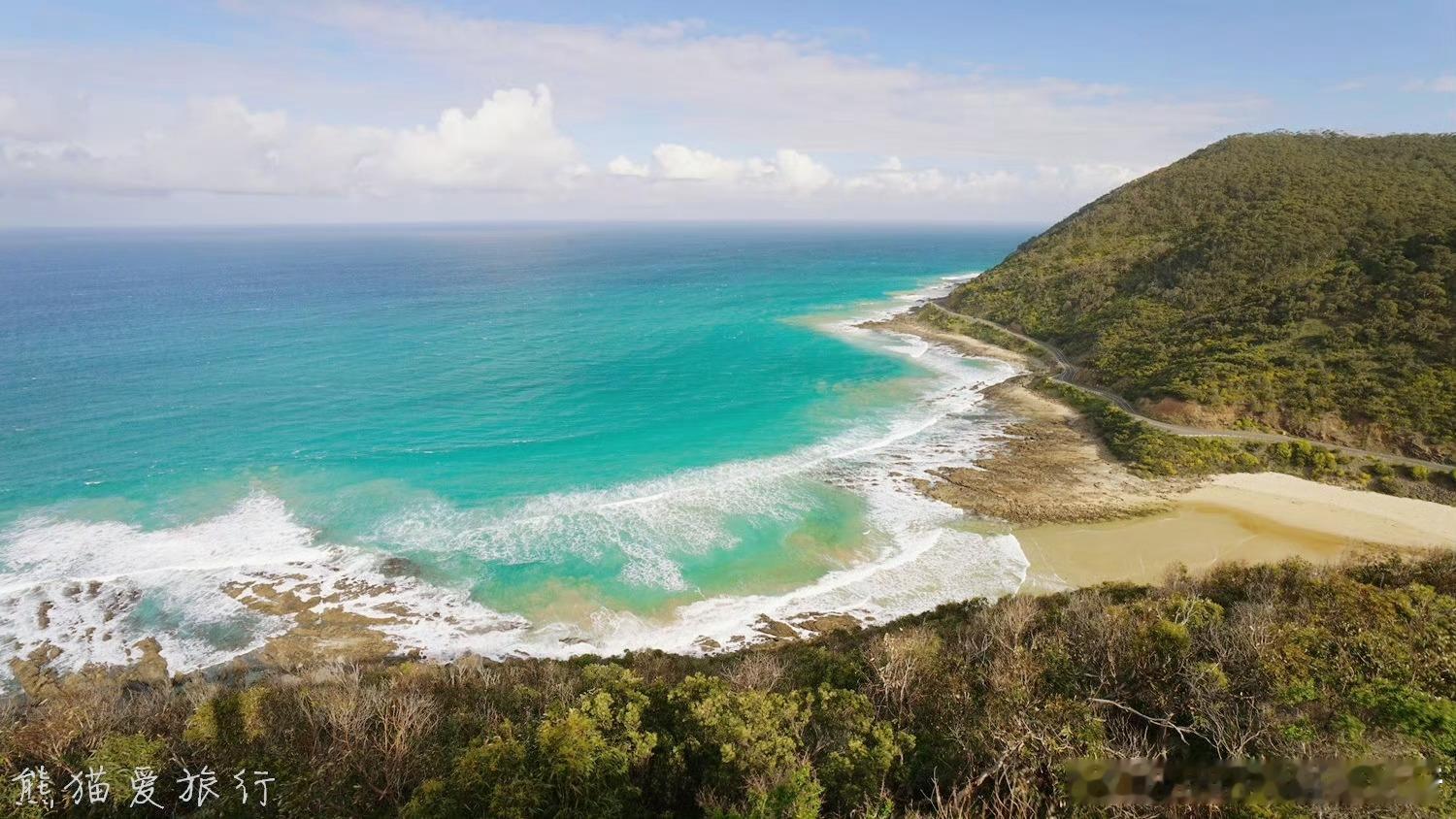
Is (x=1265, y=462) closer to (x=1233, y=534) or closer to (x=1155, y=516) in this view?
(x=1233, y=534)

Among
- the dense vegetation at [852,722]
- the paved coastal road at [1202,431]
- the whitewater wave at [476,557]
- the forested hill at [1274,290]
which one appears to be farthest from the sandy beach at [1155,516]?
the dense vegetation at [852,722]

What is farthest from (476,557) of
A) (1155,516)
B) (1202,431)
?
(1202,431)

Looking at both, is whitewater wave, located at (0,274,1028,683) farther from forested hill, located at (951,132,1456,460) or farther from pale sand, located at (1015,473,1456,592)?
forested hill, located at (951,132,1456,460)

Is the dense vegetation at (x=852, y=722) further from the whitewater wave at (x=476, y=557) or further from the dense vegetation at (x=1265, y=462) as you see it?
the dense vegetation at (x=1265, y=462)

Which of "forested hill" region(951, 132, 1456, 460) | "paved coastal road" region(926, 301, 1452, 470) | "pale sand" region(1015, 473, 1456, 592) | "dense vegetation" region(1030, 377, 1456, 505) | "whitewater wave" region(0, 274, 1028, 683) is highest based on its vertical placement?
"forested hill" region(951, 132, 1456, 460)

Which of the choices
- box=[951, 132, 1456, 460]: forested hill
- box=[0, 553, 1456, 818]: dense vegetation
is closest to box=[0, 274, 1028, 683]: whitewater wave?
box=[0, 553, 1456, 818]: dense vegetation

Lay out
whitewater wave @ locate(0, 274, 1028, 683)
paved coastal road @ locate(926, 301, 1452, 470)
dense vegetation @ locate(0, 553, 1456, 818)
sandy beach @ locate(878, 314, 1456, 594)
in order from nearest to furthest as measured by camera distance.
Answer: dense vegetation @ locate(0, 553, 1456, 818) → whitewater wave @ locate(0, 274, 1028, 683) → sandy beach @ locate(878, 314, 1456, 594) → paved coastal road @ locate(926, 301, 1452, 470)
